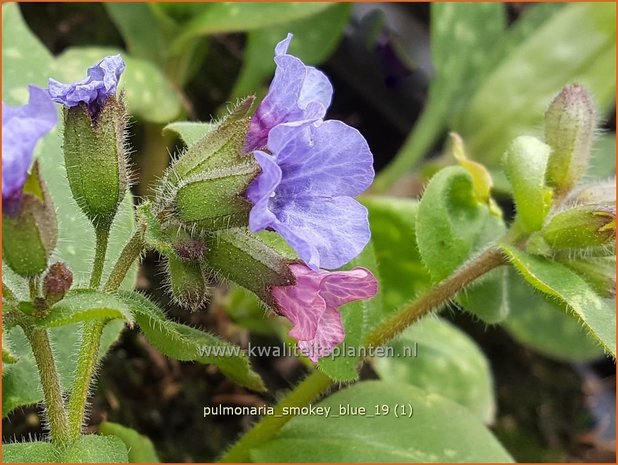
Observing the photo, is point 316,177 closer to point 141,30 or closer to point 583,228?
point 583,228

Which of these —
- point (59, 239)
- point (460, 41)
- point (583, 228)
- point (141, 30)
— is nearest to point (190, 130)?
point (59, 239)

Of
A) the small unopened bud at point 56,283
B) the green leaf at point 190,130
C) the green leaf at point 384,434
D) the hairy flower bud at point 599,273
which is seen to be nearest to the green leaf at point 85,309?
the small unopened bud at point 56,283

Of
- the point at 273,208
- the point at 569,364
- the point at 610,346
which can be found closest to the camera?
the point at 273,208

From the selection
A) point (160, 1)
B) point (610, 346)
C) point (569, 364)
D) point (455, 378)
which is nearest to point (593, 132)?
point (610, 346)

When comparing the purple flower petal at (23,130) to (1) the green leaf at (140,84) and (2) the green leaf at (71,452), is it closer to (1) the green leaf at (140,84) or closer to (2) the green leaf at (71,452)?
Result: (2) the green leaf at (71,452)

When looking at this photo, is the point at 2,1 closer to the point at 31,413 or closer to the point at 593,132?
the point at 31,413

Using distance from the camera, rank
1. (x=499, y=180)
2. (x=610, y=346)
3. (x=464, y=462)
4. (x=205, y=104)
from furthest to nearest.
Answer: (x=205, y=104) < (x=499, y=180) < (x=464, y=462) < (x=610, y=346)
